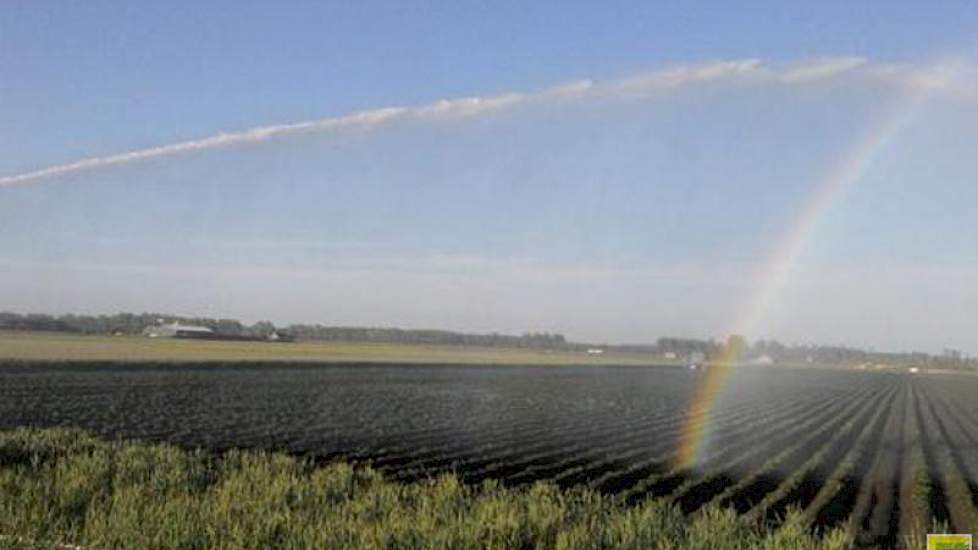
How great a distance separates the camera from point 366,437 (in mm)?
33688

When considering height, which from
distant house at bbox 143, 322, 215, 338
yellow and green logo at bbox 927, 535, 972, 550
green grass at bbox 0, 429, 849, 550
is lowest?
green grass at bbox 0, 429, 849, 550

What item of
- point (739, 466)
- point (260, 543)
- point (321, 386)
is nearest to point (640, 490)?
point (739, 466)

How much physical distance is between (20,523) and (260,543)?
289 centimetres

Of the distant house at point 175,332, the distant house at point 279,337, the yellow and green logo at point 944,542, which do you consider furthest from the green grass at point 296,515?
the distant house at point 279,337

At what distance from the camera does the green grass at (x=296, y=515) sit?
1130 cm

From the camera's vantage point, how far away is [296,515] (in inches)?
493

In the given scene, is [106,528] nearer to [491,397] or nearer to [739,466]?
[739,466]

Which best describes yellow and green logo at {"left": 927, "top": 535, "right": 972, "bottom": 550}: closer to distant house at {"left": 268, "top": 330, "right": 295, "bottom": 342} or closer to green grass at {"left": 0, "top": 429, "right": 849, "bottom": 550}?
green grass at {"left": 0, "top": 429, "right": 849, "bottom": 550}

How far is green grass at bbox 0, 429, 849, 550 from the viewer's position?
445 inches

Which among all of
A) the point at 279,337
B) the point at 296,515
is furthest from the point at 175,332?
the point at 296,515

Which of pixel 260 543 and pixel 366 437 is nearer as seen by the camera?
pixel 260 543

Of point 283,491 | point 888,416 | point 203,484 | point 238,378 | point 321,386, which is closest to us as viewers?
point 283,491

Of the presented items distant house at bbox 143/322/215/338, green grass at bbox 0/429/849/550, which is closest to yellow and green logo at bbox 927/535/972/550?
green grass at bbox 0/429/849/550

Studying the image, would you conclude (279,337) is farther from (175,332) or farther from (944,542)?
(944,542)
